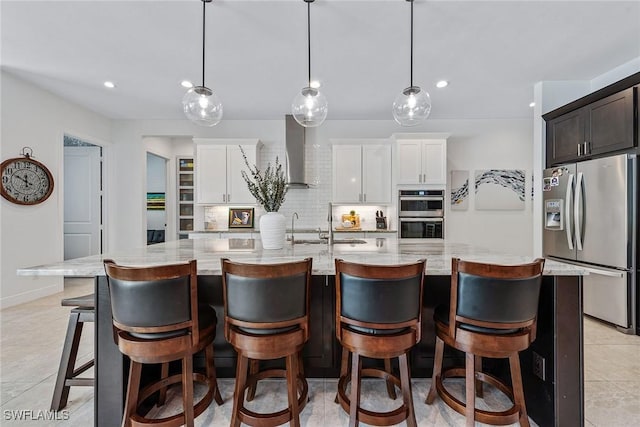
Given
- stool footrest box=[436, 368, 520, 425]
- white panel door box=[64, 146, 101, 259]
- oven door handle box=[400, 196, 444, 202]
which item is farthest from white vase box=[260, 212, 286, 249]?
white panel door box=[64, 146, 101, 259]

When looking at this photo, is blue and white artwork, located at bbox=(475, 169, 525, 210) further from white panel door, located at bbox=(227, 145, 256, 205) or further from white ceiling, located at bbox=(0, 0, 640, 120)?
white panel door, located at bbox=(227, 145, 256, 205)

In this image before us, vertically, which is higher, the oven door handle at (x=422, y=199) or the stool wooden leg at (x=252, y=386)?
the oven door handle at (x=422, y=199)

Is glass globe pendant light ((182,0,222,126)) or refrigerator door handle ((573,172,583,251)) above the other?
glass globe pendant light ((182,0,222,126))

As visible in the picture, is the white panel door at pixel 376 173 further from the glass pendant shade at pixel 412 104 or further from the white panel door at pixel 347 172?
the glass pendant shade at pixel 412 104

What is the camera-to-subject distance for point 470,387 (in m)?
1.46

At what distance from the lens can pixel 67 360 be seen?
68.7 inches

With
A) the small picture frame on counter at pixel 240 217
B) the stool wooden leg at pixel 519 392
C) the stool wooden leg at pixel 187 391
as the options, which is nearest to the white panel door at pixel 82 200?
the small picture frame on counter at pixel 240 217

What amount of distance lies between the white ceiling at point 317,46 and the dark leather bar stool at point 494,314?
2124 mm

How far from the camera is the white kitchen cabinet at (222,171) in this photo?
484 cm

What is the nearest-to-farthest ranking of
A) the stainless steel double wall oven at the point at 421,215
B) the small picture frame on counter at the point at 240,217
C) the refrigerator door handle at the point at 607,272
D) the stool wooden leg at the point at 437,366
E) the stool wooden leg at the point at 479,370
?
the stool wooden leg at the point at 437,366 < the stool wooden leg at the point at 479,370 < the refrigerator door handle at the point at 607,272 < the stainless steel double wall oven at the point at 421,215 < the small picture frame on counter at the point at 240,217

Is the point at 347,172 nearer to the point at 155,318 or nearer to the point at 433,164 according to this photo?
the point at 433,164

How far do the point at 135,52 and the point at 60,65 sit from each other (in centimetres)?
106

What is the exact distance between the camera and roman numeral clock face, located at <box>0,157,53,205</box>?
353cm

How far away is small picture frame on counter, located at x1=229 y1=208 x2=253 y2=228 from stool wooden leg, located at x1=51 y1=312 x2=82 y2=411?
3.40 meters
